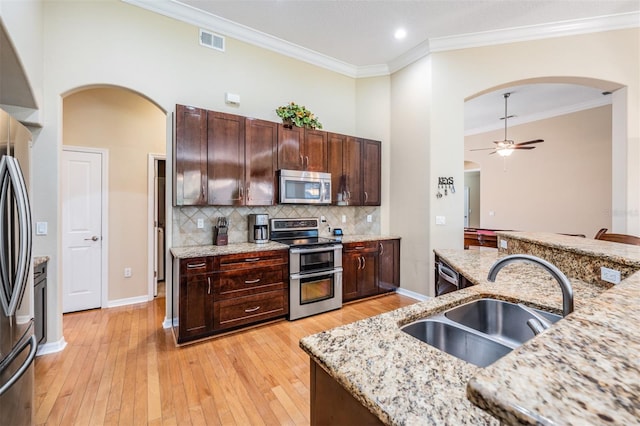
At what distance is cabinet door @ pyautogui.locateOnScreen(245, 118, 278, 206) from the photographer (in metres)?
3.41

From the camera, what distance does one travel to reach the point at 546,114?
20.4ft

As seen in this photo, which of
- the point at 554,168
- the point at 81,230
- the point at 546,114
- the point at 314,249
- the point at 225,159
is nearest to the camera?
the point at 225,159

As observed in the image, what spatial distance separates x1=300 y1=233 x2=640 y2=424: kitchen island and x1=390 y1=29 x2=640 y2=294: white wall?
276 centimetres

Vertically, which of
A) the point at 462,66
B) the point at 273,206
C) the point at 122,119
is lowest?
the point at 273,206

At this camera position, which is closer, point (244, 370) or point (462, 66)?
point (244, 370)

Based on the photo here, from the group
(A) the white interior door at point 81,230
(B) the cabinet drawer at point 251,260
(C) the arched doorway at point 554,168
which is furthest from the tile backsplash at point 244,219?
(C) the arched doorway at point 554,168

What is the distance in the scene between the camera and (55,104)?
266cm

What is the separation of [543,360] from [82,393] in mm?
2884

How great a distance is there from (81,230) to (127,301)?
1119mm

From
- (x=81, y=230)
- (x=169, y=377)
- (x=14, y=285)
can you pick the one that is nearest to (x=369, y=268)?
(x=169, y=377)

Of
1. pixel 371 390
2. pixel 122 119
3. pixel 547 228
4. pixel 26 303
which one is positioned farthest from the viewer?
pixel 547 228

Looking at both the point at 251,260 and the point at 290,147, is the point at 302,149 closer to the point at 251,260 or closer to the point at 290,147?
the point at 290,147

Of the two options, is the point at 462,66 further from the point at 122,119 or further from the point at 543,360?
the point at 122,119

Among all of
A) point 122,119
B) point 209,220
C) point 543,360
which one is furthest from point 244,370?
point 122,119
